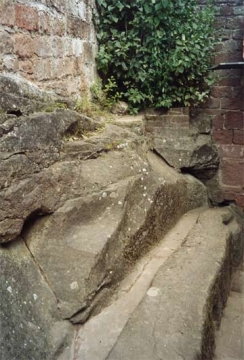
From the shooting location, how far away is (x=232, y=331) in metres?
2.89

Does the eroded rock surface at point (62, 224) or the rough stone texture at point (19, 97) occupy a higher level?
the rough stone texture at point (19, 97)

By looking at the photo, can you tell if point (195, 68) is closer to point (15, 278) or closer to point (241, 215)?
point (241, 215)

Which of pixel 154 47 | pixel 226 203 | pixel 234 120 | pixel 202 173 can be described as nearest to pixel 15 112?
pixel 154 47

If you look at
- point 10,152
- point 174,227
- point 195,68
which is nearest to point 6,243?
point 10,152

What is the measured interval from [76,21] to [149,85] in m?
1.05

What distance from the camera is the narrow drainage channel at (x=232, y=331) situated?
2.64 metres

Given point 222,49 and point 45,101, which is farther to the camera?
Result: point 222,49

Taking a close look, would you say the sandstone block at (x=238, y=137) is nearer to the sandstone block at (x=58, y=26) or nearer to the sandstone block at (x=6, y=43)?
the sandstone block at (x=58, y=26)

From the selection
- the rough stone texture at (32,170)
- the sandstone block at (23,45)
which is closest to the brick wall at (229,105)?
the rough stone texture at (32,170)

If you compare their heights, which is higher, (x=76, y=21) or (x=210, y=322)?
(x=76, y=21)

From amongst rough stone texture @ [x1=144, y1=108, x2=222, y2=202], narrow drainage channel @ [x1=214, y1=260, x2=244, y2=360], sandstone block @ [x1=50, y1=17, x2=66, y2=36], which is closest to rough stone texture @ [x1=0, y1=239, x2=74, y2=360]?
narrow drainage channel @ [x1=214, y1=260, x2=244, y2=360]

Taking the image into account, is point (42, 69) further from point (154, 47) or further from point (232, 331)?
point (232, 331)

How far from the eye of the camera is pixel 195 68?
4.14 metres

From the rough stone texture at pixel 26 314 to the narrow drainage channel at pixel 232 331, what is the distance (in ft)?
3.64
